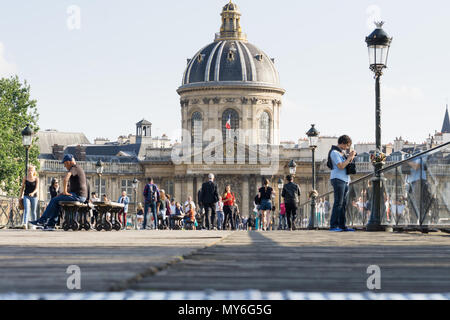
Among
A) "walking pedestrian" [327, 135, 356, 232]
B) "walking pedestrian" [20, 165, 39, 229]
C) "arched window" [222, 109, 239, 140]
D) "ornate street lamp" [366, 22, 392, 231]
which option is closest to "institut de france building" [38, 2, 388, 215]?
"arched window" [222, 109, 239, 140]

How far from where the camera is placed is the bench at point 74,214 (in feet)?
52.4

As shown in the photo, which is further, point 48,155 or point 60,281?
point 48,155

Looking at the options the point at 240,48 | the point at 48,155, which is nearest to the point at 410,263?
the point at 240,48

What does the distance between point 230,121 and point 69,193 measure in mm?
67884

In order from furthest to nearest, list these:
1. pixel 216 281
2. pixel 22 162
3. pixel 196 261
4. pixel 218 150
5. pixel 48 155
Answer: pixel 48 155
pixel 218 150
pixel 22 162
pixel 196 261
pixel 216 281

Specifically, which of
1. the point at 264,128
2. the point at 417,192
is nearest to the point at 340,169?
the point at 417,192

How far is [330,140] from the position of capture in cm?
9769

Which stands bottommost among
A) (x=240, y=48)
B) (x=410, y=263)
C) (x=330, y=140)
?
(x=410, y=263)

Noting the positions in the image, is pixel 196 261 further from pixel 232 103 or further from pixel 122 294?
pixel 232 103

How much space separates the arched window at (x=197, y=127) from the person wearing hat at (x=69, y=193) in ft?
221

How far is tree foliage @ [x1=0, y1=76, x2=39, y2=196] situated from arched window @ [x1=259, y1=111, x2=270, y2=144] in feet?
111

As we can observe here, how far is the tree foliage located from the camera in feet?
160

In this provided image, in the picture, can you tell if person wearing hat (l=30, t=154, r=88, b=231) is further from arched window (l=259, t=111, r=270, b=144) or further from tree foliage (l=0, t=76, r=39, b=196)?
arched window (l=259, t=111, r=270, b=144)
